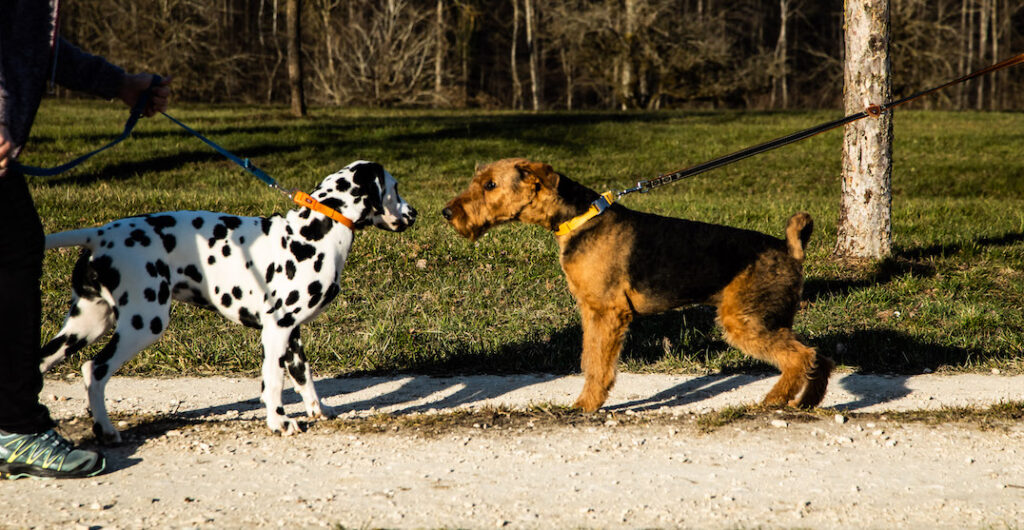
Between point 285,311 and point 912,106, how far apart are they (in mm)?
37082

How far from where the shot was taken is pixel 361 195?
4.90 m

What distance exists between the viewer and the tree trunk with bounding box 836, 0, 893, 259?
8570 millimetres

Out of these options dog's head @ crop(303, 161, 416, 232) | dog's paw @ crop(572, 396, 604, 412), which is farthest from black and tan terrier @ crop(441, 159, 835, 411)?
dog's head @ crop(303, 161, 416, 232)

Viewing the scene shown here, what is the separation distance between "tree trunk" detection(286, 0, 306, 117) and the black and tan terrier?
56.3ft

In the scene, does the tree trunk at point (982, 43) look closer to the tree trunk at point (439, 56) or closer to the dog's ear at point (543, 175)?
the tree trunk at point (439, 56)

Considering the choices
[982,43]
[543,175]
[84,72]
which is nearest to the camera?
[84,72]

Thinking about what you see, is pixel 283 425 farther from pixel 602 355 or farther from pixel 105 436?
pixel 602 355

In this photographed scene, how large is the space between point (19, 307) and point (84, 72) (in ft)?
3.92

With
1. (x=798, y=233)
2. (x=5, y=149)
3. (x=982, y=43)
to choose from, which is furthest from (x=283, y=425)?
(x=982, y=43)

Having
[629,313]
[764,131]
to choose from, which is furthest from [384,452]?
[764,131]

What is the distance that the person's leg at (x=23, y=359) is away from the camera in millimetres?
3883

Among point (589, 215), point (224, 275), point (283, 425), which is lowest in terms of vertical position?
point (283, 425)

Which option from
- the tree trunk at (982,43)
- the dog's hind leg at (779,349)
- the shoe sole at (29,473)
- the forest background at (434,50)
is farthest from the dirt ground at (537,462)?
the tree trunk at (982,43)

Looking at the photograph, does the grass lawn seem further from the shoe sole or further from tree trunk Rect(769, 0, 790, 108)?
tree trunk Rect(769, 0, 790, 108)
